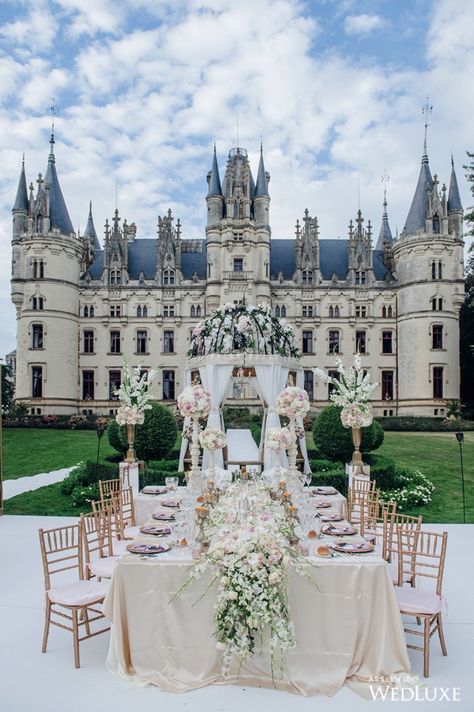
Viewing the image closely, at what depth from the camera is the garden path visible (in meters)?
13.6

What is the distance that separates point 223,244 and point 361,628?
95.4 ft

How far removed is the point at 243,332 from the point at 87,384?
2463cm

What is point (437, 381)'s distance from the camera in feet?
102

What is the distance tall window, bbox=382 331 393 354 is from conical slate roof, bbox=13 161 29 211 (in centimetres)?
2439

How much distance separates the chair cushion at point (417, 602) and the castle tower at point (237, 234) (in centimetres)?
2707

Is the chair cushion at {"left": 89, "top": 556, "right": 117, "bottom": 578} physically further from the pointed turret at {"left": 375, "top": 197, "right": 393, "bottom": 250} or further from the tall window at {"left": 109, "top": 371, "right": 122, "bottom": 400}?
the pointed turret at {"left": 375, "top": 197, "right": 393, "bottom": 250}

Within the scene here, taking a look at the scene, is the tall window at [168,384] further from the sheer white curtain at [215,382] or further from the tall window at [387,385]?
the sheer white curtain at [215,382]

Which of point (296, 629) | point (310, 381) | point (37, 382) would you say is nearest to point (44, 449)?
point (37, 382)

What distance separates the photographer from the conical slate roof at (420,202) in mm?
31531

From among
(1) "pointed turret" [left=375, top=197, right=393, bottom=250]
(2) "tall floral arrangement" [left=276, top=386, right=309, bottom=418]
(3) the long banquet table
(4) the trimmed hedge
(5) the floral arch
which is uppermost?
(1) "pointed turret" [left=375, top=197, right=393, bottom=250]

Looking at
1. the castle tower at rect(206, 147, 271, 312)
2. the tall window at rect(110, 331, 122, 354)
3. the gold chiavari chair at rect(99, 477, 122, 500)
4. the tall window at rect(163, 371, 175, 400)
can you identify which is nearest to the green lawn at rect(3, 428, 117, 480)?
the gold chiavari chair at rect(99, 477, 122, 500)

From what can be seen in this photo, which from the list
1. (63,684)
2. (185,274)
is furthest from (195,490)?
(185,274)

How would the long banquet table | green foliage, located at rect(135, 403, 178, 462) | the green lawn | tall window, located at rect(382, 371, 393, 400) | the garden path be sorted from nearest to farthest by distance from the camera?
the long banquet table, the garden path, green foliage, located at rect(135, 403, 178, 462), the green lawn, tall window, located at rect(382, 371, 393, 400)

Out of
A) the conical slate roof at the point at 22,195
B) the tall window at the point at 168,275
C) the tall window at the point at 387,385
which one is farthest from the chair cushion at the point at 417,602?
the conical slate roof at the point at 22,195
